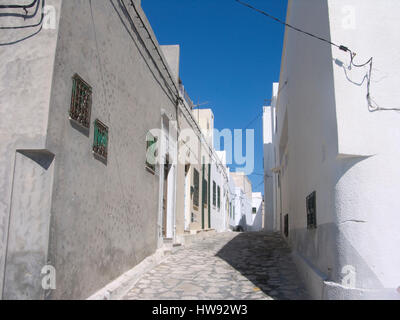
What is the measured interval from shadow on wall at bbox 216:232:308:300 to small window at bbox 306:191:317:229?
959 millimetres

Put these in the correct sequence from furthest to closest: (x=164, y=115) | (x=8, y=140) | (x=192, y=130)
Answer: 1. (x=192, y=130)
2. (x=164, y=115)
3. (x=8, y=140)

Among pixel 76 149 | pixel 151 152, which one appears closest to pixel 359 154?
pixel 76 149

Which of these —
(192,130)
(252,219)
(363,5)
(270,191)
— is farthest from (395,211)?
(252,219)

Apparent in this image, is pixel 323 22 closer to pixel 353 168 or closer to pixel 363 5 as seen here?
pixel 363 5

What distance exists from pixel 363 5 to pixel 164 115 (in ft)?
17.7

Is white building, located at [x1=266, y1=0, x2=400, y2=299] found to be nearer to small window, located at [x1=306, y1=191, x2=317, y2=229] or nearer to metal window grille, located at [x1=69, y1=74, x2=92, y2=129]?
small window, located at [x1=306, y1=191, x2=317, y2=229]

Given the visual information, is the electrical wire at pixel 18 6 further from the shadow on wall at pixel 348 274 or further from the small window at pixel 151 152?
the shadow on wall at pixel 348 274

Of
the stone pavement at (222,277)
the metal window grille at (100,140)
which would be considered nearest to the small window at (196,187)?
the stone pavement at (222,277)

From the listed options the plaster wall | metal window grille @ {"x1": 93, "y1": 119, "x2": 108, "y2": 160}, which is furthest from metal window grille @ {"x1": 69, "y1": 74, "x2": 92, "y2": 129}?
the plaster wall

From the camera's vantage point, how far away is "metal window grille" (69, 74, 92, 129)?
455 centimetres

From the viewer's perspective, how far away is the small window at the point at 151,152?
25.1ft

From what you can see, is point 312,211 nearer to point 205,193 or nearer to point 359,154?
point 359,154

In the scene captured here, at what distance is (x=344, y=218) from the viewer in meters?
4.14
